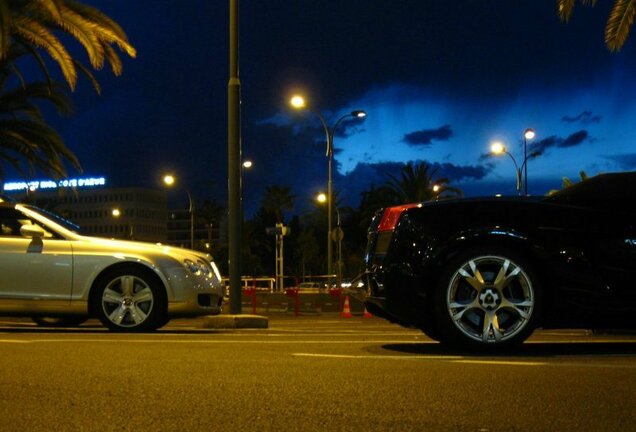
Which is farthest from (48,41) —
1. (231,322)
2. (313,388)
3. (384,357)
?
(313,388)

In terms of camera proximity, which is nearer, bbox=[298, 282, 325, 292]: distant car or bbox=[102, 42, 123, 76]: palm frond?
bbox=[102, 42, 123, 76]: palm frond

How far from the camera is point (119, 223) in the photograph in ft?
487

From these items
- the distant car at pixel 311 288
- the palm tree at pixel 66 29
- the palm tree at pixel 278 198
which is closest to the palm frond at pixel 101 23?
the palm tree at pixel 66 29

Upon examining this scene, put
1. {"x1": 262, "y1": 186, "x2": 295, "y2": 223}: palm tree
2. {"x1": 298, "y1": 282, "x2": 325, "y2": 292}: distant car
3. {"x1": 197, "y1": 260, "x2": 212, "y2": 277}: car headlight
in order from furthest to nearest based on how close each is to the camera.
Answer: {"x1": 262, "y1": 186, "x2": 295, "y2": 223}: palm tree → {"x1": 298, "y1": 282, "x2": 325, "y2": 292}: distant car → {"x1": 197, "y1": 260, "x2": 212, "y2": 277}: car headlight

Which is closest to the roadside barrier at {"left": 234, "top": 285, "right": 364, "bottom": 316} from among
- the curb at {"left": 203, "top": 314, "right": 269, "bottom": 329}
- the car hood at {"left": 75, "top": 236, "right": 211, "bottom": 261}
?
the curb at {"left": 203, "top": 314, "right": 269, "bottom": 329}

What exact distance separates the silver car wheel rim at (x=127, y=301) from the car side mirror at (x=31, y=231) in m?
0.94

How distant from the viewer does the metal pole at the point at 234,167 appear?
12.3 meters

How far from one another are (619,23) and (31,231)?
12518 mm

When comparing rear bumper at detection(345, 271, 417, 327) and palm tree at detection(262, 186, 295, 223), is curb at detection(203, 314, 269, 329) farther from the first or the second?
palm tree at detection(262, 186, 295, 223)

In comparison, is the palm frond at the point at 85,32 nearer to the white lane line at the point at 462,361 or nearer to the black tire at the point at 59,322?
the black tire at the point at 59,322

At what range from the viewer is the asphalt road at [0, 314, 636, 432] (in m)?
4.14

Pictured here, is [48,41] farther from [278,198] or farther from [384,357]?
[278,198]

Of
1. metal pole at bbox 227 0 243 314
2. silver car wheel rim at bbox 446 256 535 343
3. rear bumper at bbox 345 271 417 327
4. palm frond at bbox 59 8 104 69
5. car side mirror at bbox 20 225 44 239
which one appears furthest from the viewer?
palm frond at bbox 59 8 104 69

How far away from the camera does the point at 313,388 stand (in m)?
5.00
